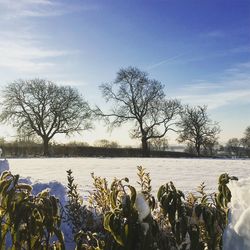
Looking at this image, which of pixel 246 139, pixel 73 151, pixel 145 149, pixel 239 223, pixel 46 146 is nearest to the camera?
pixel 239 223

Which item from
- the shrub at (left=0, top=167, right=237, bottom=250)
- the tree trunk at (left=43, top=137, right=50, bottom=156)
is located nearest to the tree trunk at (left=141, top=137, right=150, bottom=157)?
the tree trunk at (left=43, top=137, right=50, bottom=156)

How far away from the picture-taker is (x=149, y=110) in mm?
51406

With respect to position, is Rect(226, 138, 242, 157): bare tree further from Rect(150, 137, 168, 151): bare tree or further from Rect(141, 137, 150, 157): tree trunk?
Rect(141, 137, 150, 157): tree trunk

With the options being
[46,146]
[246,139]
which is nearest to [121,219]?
[46,146]

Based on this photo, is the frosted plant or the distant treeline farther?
the distant treeline

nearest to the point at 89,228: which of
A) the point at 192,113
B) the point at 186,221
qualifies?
the point at 186,221

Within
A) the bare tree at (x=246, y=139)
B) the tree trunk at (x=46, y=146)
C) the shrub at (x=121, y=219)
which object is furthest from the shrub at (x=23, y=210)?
the bare tree at (x=246, y=139)

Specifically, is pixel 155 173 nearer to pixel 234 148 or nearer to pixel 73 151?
pixel 73 151

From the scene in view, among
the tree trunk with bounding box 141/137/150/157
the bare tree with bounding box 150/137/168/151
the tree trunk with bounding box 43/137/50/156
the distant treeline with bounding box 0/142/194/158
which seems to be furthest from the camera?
the bare tree with bounding box 150/137/168/151

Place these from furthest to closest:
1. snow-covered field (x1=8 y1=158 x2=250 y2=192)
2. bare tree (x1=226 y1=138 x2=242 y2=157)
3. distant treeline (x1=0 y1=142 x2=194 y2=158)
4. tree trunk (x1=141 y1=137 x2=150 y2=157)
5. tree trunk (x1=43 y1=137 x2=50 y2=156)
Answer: bare tree (x1=226 y1=138 x2=242 y2=157) < tree trunk (x1=141 y1=137 x2=150 y2=157) < tree trunk (x1=43 y1=137 x2=50 y2=156) < distant treeline (x1=0 y1=142 x2=194 y2=158) < snow-covered field (x1=8 y1=158 x2=250 y2=192)

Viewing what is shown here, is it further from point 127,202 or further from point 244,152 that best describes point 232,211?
point 244,152

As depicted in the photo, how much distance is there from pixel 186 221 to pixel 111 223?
451mm

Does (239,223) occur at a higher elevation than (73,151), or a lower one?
lower

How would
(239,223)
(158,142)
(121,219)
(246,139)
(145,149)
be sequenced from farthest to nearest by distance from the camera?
1. (246,139)
2. (158,142)
3. (145,149)
4. (121,219)
5. (239,223)
